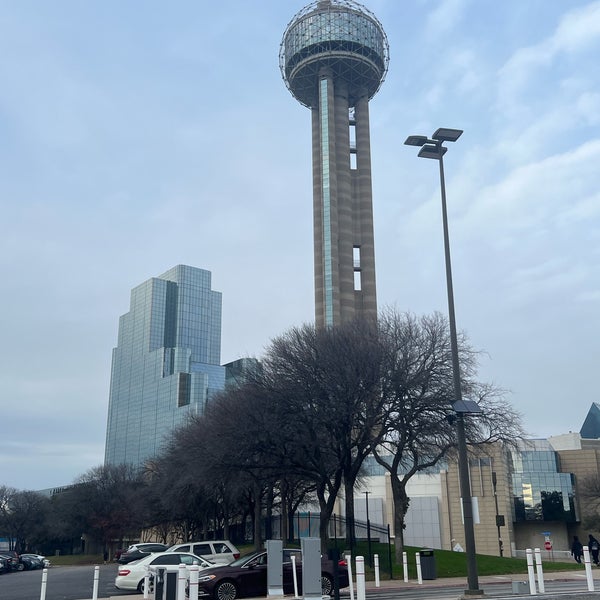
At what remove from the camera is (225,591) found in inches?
835

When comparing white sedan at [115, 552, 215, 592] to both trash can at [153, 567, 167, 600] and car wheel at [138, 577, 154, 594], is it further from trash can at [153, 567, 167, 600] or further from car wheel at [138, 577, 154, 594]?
trash can at [153, 567, 167, 600]

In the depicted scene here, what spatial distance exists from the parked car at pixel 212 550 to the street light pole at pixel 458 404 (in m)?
13.5

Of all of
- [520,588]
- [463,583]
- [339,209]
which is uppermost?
[339,209]

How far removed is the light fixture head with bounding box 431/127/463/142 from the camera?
21859 millimetres

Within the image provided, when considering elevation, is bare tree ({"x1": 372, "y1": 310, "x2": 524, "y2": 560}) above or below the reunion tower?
below

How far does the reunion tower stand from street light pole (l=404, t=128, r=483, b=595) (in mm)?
95419

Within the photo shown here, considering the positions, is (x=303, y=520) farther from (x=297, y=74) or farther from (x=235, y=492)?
(x=297, y=74)

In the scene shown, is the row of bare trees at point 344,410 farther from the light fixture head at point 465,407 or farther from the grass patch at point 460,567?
the light fixture head at point 465,407

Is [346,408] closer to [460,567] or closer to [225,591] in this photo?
[460,567]

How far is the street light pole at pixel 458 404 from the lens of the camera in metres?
18.9

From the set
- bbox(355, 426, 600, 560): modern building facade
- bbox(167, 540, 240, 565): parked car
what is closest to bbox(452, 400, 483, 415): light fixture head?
bbox(167, 540, 240, 565): parked car

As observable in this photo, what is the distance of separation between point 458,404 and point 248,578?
8.34 m

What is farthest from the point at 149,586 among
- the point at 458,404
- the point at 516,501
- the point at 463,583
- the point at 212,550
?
the point at 516,501

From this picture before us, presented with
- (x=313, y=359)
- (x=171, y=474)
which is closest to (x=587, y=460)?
(x=171, y=474)
